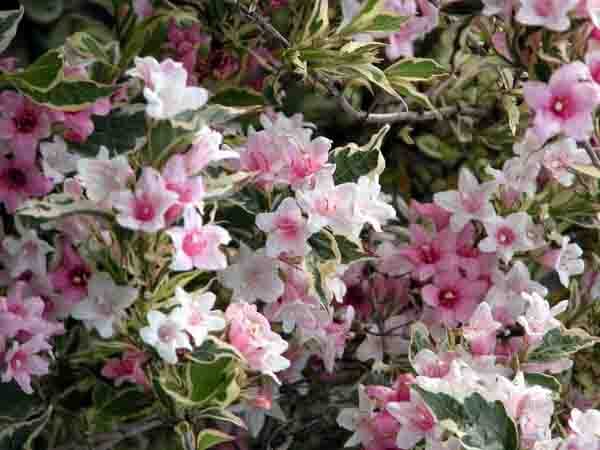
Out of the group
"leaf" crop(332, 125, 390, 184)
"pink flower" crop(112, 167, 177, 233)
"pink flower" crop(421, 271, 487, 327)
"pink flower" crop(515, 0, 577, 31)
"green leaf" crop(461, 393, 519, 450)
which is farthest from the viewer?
"pink flower" crop(421, 271, 487, 327)

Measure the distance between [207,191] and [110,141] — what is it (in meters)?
0.26

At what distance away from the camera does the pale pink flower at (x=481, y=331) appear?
1.45 metres

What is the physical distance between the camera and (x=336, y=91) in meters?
1.61

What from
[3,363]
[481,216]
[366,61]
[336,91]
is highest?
[366,61]

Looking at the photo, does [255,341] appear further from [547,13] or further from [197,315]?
[547,13]

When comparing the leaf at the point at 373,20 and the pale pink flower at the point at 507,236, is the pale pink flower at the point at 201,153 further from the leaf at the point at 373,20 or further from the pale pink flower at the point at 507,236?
the pale pink flower at the point at 507,236

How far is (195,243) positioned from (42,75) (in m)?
0.36

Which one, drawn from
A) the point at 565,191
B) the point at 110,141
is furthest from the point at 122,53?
the point at 565,191

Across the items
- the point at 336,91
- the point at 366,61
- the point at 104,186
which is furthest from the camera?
the point at 336,91

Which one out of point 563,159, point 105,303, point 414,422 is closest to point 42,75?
point 105,303

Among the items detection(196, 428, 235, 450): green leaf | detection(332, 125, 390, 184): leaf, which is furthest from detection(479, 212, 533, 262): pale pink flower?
detection(196, 428, 235, 450): green leaf

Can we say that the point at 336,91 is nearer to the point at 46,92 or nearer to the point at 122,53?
the point at 122,53

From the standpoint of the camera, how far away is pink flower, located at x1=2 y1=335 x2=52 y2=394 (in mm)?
1309

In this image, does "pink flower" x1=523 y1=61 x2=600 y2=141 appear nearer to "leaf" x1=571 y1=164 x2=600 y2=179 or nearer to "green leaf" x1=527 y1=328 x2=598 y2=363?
"leaf" x1=571 y1=164 x2=600 y2=179
